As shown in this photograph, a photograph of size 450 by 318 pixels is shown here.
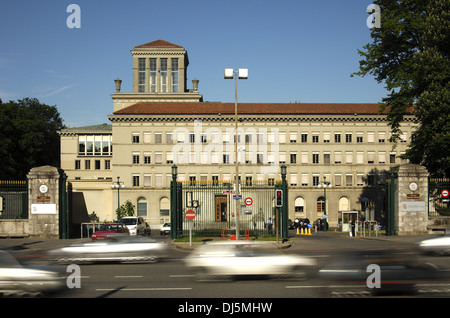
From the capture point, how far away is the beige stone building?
7775 centimetres

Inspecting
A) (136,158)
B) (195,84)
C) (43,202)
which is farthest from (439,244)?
(195,84)

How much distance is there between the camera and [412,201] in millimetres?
32531

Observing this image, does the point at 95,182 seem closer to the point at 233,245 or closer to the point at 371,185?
the point at 371,185

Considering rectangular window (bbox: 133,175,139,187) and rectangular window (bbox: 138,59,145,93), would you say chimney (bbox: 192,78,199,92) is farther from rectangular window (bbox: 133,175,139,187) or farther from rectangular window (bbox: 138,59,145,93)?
rectangular window (bbox: 133,175,139,187)

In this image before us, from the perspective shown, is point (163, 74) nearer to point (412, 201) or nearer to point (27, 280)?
point (412, 201)

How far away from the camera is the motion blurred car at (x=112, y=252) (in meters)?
19.0

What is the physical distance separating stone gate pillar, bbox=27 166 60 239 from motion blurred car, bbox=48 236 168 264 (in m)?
13.2

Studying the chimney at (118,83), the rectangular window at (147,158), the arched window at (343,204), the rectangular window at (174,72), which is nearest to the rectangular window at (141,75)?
the chimney at (118,83)

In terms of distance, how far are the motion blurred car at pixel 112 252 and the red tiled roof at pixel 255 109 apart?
59.3m

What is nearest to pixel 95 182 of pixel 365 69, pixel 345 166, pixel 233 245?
pixel 345 166

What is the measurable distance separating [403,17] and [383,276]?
105ft

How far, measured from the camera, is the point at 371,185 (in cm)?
7812

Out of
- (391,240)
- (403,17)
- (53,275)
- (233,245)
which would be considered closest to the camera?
(53,275)

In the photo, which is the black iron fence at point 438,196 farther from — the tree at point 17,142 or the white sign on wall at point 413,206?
the tree at point 17,142
